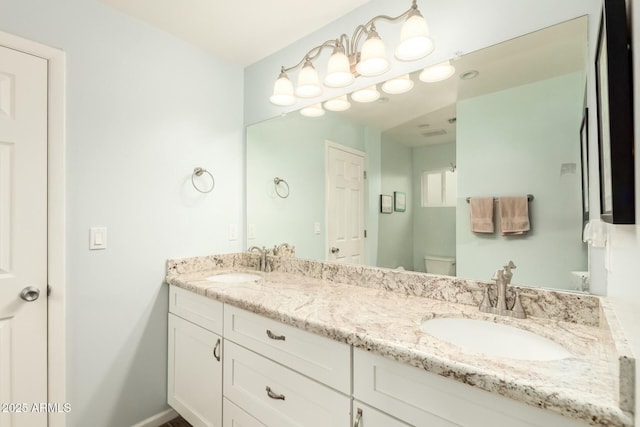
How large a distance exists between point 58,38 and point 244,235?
148 cm

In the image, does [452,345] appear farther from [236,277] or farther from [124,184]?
[124,184]

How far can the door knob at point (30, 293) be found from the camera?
1397 millimetres

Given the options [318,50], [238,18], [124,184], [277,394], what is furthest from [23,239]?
[318,50]

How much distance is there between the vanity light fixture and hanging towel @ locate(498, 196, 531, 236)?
2.30 ft

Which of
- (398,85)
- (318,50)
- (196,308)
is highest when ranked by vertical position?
(318,50)

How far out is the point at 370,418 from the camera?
3.08ft

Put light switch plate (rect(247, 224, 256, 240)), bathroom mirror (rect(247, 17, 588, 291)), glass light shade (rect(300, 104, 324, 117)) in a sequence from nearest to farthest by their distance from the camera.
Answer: bathroom mirror (rect(247, 17, 588, 291)) → glass light shade (rect(300, 104, 324, 117)) → light switch plate (rect(247, 224, 256, 240))

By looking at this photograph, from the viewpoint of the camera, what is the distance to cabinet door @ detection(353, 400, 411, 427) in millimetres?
899

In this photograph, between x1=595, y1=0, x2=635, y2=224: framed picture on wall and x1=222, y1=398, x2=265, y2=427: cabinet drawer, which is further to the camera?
x1=222, y1=398, x2=265, y2=427: cabinet drawer

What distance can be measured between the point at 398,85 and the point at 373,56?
240 mm

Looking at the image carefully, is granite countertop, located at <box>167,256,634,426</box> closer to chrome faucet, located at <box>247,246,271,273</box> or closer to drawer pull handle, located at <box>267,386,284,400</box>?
drawer pull handle, located at <box>267,386,284,400</box>

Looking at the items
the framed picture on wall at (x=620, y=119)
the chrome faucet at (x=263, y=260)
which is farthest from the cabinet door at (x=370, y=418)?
the chrome faucet at (x=263, y=260)

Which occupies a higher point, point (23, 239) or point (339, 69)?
point (339, 69)

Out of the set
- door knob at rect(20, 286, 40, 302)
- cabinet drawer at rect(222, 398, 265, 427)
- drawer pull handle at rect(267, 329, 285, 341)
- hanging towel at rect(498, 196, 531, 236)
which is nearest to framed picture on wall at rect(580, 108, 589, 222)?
hanging towel at rect(498, 196, 531, 236)
